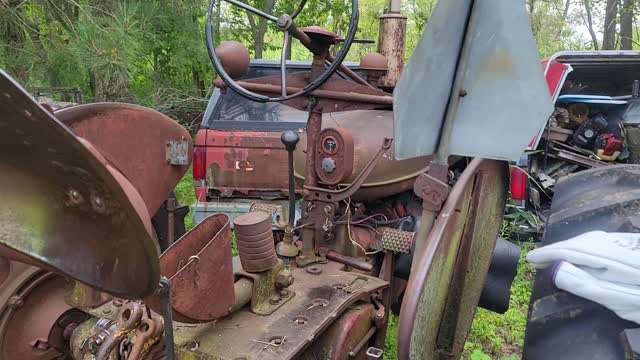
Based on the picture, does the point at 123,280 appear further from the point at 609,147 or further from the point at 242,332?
the point at 609,147

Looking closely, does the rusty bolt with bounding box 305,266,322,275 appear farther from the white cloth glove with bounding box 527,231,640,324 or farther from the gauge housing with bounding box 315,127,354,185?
the white cloth glove with bounding box 527,231,640,324

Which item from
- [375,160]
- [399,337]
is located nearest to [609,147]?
[375,160]

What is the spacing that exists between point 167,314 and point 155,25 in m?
4.07

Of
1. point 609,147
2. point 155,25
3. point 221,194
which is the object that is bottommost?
point 221,194

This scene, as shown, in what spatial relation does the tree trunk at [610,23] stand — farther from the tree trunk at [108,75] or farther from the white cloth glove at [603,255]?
the white cloth glove at [603,255]

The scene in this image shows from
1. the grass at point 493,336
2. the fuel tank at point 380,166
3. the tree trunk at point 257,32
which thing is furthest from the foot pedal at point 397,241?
the tree trunk at point 257,32

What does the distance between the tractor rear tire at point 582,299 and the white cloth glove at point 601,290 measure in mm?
89

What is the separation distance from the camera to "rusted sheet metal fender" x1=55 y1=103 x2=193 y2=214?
5.98 ft

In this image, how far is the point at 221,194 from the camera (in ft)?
14.3

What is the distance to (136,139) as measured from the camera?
196 centimetres

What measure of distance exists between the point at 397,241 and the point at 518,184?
2.57m

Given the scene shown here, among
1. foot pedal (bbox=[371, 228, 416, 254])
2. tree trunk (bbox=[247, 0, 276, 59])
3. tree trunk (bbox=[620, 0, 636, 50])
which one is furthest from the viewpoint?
tree trunk (bbox=[620, 0, 636, 50])

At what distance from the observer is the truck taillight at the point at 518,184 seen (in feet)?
15.5

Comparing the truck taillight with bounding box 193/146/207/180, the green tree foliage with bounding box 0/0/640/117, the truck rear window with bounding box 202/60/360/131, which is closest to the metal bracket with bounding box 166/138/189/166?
the green tree foliage with bounding box 0/0/640/117
